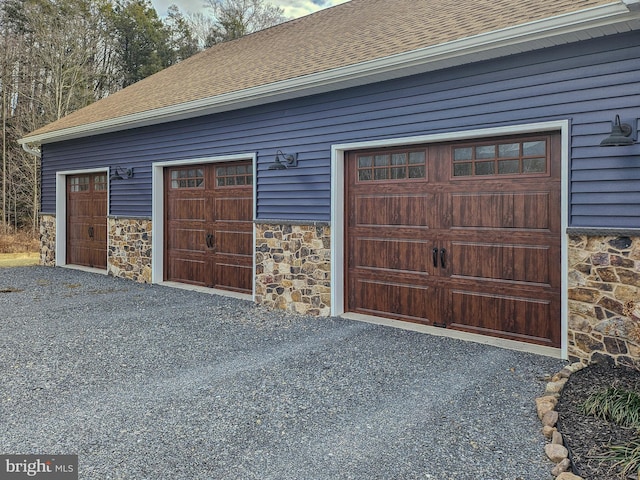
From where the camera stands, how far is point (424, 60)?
4672 mm

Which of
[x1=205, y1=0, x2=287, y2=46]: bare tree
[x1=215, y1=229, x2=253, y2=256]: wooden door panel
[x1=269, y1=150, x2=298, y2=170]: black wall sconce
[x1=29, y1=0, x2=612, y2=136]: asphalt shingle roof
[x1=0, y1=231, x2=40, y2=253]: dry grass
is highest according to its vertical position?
[x1=205, y1=0, x2=287, y2=46]: bare tree

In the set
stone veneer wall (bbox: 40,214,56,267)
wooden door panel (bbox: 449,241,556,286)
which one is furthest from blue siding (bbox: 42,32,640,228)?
stone veneer wall (bbox: 40,214,56,267)

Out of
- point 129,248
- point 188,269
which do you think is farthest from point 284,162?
point 129,248

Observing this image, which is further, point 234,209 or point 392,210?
point 234,209

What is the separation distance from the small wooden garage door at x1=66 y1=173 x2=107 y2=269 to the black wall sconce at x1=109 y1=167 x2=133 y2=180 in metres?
0.61

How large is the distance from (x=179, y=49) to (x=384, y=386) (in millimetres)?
20314

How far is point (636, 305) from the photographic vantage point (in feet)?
12.0

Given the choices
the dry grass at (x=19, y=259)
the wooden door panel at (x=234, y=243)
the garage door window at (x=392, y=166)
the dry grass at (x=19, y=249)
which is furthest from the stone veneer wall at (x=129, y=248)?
the garage door window at (x=392, y=166)

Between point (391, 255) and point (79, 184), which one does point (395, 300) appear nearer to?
point (391, 255)

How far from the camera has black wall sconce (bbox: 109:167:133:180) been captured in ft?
28.0

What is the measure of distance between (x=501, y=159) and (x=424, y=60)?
1.22 m

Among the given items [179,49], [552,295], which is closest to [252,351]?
[552,295]

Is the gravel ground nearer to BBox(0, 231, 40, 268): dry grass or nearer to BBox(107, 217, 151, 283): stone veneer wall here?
BBox(107, 217, 151, 283): stone veneer wall

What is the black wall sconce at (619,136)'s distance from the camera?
371 centimetres
